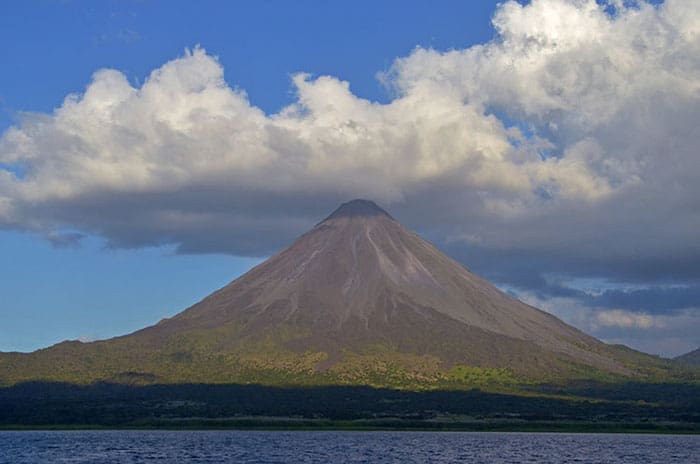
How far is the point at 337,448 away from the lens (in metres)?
155

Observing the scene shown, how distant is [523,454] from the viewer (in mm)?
145375

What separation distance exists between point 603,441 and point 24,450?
345 ft

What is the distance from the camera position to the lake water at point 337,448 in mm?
133125

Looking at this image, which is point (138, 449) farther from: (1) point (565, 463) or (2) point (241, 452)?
(1) point (565, 463)

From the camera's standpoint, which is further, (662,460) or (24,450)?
(24,450)

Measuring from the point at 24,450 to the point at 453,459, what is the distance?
67.5 metres

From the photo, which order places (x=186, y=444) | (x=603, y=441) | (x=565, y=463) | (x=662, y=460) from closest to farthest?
(x=565, y=463) → (x=662, y=460) → (x=186, y=444) → (x=603, y=441)

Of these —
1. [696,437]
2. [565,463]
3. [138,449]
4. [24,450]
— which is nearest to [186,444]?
[138,449]

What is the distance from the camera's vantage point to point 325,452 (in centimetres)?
14600

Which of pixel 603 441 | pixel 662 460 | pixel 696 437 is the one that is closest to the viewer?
pixel 662 460

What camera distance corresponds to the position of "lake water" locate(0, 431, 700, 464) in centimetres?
13312

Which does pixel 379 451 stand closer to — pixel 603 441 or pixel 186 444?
pixel 186 444

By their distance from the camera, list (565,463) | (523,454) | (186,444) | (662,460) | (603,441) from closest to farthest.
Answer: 1. (565,463)
2. (662,460)
3. (523,454)
4. (186,444)
5. (603,441)

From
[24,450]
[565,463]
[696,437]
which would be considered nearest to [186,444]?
[24,450]
